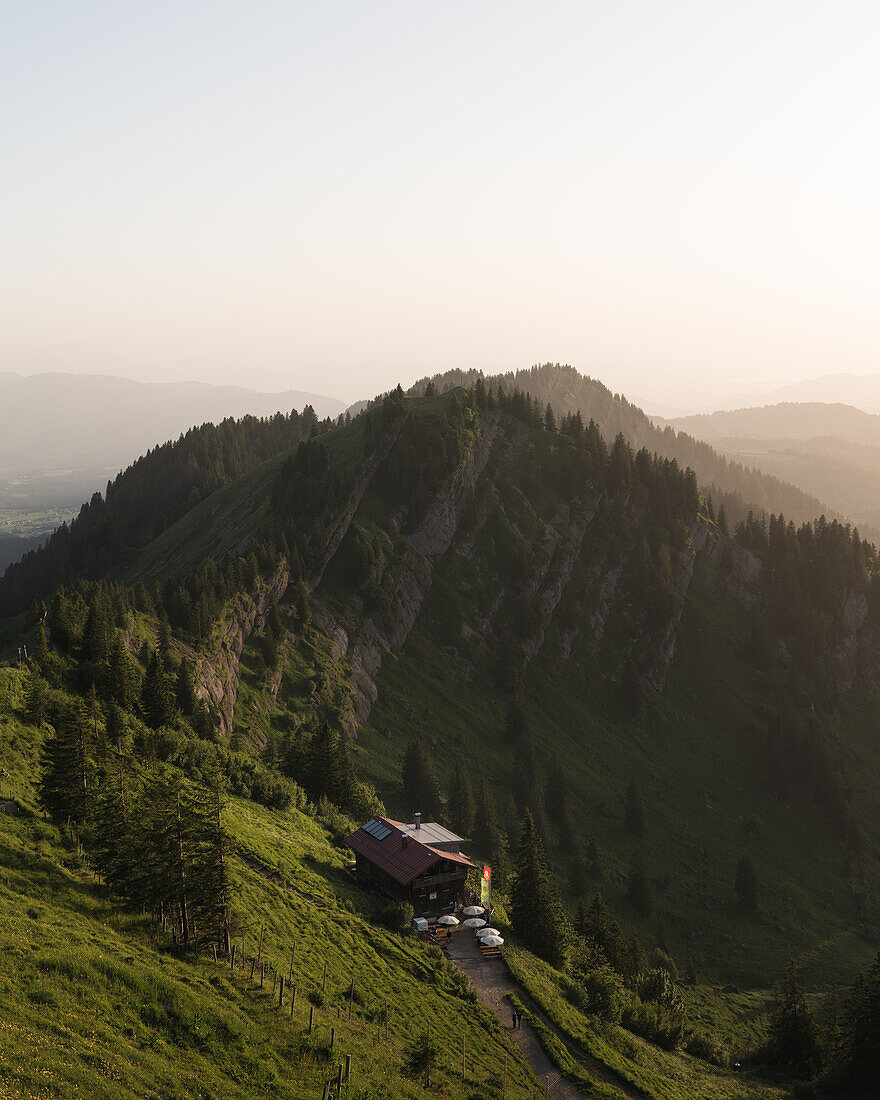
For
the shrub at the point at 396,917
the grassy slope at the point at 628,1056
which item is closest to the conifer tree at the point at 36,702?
the shrub at the point at 396,917

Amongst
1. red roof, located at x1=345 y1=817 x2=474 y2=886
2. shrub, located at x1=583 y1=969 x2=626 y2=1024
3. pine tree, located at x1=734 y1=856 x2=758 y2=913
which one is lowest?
pine tree, located at x1=734 y1=856 x2=758 y2=913

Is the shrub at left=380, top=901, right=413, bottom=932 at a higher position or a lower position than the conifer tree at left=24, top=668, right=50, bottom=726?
lower

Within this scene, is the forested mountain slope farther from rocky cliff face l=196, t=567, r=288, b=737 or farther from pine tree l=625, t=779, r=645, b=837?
rocky cliff face l=196, t=567, r=288, b=737

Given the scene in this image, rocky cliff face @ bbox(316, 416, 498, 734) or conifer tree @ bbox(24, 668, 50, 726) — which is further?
rocky cliff face @ bbox(316, 416, 498, 734)

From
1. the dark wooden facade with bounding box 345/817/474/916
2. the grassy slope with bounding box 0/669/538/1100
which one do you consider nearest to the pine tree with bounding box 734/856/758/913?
the dark wooden facade with bounding box 345/817/474/916

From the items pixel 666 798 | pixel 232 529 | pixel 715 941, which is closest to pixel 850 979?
pixel 715 941

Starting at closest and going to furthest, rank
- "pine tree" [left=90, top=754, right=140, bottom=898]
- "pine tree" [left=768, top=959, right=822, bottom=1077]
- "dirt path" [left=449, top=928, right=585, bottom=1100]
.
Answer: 1. "pine tree" [left=90, top=754, right=140, bottom=898]
2. "dirt path" [left=449, top=928, right=585, bottom=1100]
3. "pine tree" [left=768, top=959, right=822, bottom=1077]

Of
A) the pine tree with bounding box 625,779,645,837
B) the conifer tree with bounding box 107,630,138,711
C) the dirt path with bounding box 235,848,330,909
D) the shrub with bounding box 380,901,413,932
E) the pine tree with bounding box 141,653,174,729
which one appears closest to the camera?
the dirt path with bounding box 235,848,330,909
